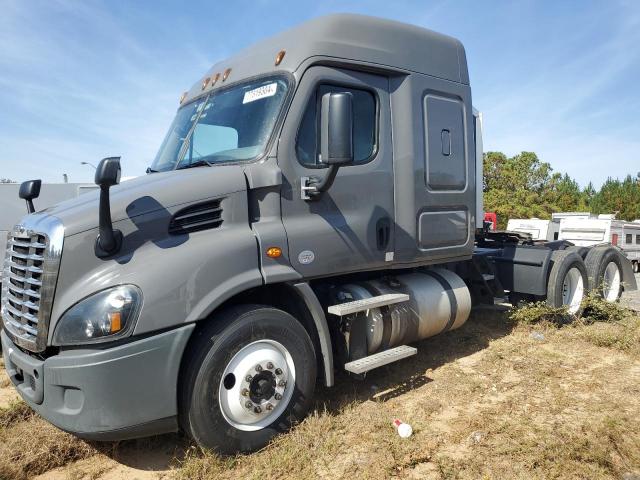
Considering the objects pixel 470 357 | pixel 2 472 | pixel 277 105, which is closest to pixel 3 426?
pixel 2 472

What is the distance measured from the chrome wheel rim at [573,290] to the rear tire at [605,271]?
0.23m

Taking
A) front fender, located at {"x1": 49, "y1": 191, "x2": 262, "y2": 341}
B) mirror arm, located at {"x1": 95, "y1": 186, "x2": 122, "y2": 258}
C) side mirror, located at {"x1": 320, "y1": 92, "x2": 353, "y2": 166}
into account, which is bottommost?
front fender, located at {"x1": 49, "y1": 191, "x2": 262, "y2": 341}

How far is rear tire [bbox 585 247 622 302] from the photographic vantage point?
719 cm

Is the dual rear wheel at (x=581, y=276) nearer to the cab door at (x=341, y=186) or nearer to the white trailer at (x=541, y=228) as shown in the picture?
the white trailer at (x=541, y=228)

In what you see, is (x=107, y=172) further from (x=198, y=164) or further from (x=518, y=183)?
(x=518, y=183)

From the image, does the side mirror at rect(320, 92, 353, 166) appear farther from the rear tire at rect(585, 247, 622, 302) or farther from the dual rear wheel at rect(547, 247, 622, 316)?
the rear tire at rect(585, 247, 622, 302)

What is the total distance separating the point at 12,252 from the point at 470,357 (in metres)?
4.61

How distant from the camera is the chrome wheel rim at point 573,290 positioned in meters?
6.95

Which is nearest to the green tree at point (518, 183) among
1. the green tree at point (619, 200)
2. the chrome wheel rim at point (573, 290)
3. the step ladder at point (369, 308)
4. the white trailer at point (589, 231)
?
the green tree at point (619, 200)

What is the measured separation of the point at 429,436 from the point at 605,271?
546cm

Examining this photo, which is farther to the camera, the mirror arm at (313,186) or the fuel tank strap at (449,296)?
the fuel tank strap at (449,296)

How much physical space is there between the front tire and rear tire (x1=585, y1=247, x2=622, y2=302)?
535 cm

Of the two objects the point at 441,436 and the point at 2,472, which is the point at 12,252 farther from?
the point at 441,436

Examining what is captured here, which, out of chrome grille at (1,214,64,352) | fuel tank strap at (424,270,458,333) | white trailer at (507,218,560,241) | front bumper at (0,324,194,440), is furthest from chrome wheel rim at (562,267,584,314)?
chrome grille at (1,214,64,352)
